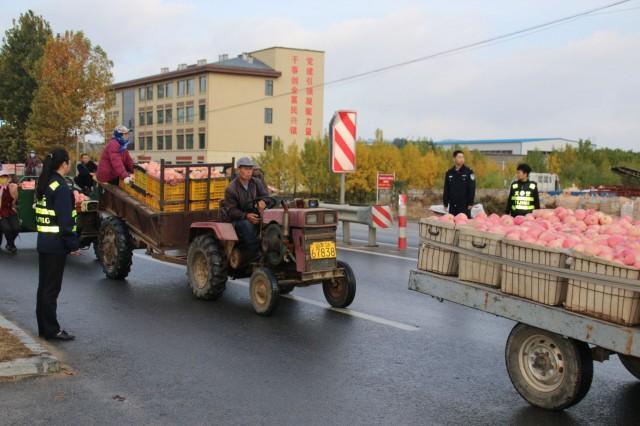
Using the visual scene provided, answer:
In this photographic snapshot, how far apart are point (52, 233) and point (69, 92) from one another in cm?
4186

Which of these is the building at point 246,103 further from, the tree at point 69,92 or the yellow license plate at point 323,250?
Result: the yellow license plate at point 323,250

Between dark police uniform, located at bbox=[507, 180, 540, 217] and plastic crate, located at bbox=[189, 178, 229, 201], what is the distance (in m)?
4.89

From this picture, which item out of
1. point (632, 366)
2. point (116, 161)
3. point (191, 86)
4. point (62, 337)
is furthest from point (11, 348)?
point (191, 86)

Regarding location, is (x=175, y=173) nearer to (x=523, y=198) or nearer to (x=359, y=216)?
(x=523, y=198)

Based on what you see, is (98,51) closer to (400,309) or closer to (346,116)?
(346,116)

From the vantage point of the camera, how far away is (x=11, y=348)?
6828 millimetres

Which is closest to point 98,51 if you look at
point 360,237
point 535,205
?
point 360,237

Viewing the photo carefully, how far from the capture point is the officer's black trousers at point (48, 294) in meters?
7.73

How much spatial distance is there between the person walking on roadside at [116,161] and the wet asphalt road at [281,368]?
2.30 m

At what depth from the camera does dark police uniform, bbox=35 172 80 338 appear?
7.73 metres

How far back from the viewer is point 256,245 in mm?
9352

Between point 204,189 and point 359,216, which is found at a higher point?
point 204,189

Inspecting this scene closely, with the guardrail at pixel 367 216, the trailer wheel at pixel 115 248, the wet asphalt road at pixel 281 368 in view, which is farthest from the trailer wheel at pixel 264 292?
the guardrail at pixel 367 216

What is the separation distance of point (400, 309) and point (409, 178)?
39176 mm
